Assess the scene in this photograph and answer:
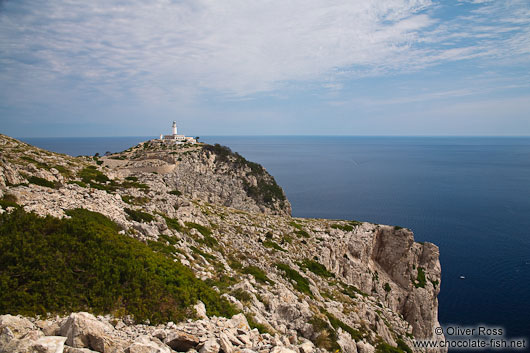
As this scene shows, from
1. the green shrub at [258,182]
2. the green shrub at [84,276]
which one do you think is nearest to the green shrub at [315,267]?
the green shrub at [84,276]

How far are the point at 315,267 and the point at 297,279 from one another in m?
6.55

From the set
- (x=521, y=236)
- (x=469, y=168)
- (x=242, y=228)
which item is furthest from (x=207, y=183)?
(x=469, y=168)

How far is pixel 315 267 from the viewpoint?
91.2ft

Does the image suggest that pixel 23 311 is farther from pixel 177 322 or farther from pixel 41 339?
pixel 177 322

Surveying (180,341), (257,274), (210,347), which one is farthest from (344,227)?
(180,341)

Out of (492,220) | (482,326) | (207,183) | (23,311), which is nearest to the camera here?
→ (23,311)

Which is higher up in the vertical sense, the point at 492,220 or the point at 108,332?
the point at 108,332

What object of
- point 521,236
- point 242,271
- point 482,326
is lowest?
point 482,326

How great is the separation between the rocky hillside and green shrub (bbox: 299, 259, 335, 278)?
0.14 metres

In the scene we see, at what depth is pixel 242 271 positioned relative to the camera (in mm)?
18891

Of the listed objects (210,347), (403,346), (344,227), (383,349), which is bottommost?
(403,346)

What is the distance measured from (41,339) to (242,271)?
1302 cm

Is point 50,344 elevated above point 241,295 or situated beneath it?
elevated above

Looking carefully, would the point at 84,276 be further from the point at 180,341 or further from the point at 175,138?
the point at 175,138
